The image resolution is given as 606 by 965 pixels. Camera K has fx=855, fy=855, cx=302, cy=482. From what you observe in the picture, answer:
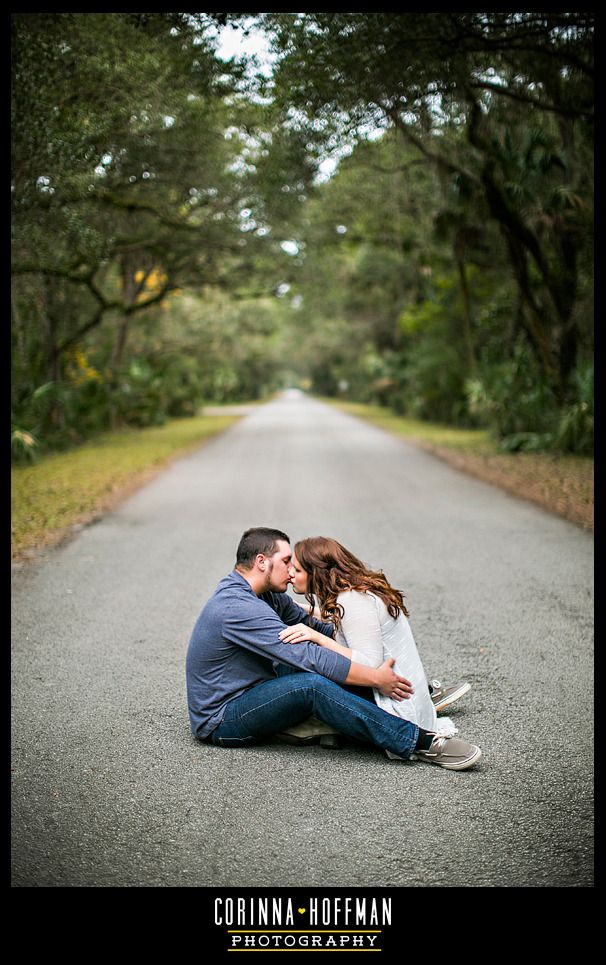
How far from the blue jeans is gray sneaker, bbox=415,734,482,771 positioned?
0.31 ft

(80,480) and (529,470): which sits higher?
(529,470)

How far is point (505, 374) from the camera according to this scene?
19.4 meters

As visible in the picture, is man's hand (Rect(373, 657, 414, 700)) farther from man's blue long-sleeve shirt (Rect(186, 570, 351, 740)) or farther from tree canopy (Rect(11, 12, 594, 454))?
tree canopy (Rect(11, 12, 594, 454))

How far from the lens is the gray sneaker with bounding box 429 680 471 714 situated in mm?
4445

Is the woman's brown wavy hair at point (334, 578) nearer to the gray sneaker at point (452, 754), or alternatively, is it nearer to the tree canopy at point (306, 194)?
the gray sneaker at point (452, 754)

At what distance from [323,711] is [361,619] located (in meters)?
0.46

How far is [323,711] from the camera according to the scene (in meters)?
3.96

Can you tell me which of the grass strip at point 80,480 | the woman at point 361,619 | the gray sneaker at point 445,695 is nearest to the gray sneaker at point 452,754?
the woman at point 361,619
